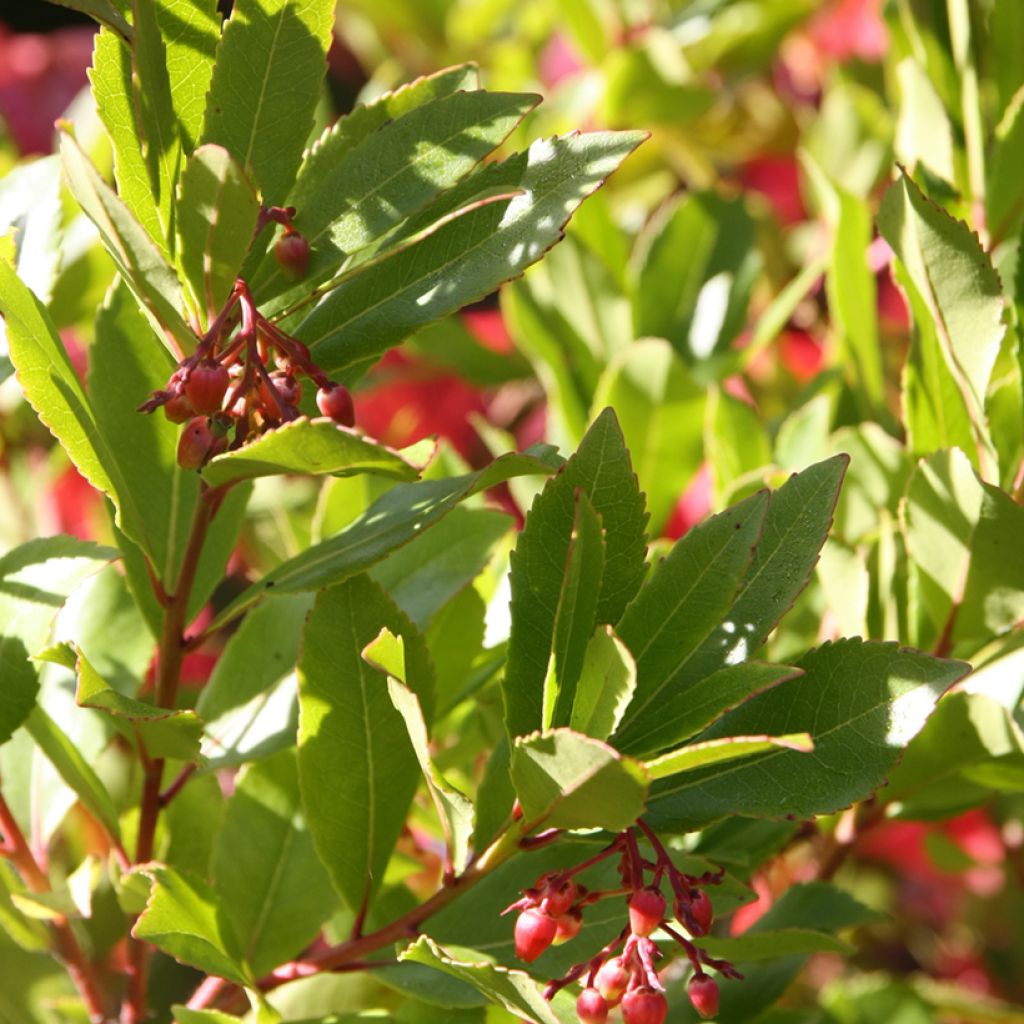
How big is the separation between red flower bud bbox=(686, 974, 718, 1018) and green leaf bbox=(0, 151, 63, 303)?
443 millimetres

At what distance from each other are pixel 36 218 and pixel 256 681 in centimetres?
27

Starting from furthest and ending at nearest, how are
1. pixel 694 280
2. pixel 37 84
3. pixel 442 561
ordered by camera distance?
1. pixel 37 84
2. pixel 694 280
3. pixel 442 561

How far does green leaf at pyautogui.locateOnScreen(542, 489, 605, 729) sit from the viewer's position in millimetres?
529

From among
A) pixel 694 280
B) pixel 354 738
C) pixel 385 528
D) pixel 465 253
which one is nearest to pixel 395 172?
pixel 465 253

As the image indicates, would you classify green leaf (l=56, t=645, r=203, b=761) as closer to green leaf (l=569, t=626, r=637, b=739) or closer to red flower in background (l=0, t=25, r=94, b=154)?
green leaf (l=569, t=626, r=637, b=739)

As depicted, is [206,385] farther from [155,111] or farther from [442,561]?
[442,561]

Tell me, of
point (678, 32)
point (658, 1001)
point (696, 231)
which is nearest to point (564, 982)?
point (658, 1001)

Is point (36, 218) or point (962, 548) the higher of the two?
point (36, 218)

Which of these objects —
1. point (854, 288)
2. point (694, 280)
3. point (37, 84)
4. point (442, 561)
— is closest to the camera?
point (442, 561)

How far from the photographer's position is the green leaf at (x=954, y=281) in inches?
24.9

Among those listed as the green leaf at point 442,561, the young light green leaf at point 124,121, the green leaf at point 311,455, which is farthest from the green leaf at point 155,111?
the green leaf at point 442,561

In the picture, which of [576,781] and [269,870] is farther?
[269,870]

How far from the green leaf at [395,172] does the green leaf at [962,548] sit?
0.28m

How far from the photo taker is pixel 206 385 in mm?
509
